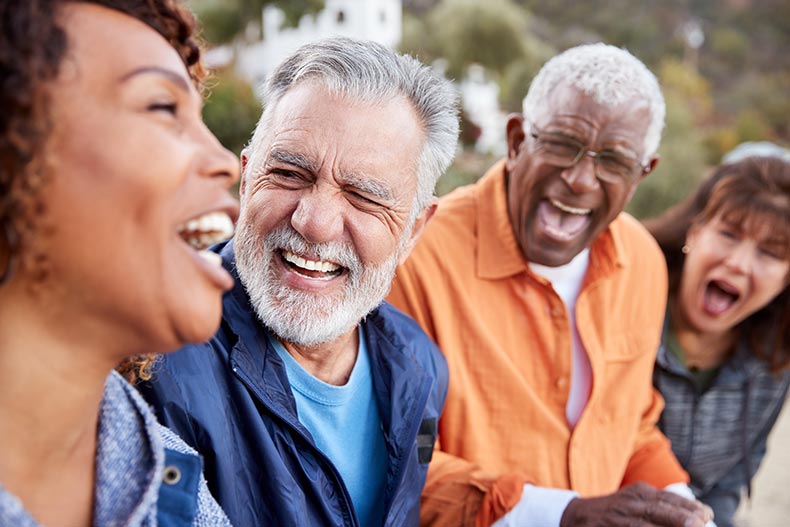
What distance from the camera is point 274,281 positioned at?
1974 mm

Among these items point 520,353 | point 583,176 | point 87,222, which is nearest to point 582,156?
point 583,176

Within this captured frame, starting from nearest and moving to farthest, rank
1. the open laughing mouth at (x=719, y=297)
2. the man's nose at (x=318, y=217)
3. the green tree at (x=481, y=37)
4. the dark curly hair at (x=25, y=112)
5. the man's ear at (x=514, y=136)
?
the dark curly hair at (x=25, y=112) < the man's nose at (x=318, y=217) < the man's ear at (x=514, y=136) < the open laughing mouth at (x=719, y=297) < the green tree at (x=481, y=37)

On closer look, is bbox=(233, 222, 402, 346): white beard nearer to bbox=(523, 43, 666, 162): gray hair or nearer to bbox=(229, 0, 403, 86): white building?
bbox=(523, 43, 666, 162): gray hair

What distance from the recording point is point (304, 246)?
1.94 meters

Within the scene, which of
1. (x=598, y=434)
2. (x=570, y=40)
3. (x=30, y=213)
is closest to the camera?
(x=30, y=213)

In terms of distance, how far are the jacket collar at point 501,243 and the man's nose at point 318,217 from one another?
1032 mm

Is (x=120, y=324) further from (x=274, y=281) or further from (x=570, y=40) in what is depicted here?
(x=570, y=40)

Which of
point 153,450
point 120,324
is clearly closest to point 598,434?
point 153,450

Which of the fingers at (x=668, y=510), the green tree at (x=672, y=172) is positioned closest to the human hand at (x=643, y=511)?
the fingers at (x=668, y=510)

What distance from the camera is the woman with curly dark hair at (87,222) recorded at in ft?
3.39

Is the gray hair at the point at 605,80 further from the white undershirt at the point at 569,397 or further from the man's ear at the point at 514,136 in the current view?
the white undershirt at the point at 569,397

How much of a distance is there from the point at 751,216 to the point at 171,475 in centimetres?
285

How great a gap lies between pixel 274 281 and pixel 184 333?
792 mm

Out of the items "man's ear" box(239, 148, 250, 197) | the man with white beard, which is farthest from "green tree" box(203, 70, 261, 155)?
the man with white beard
